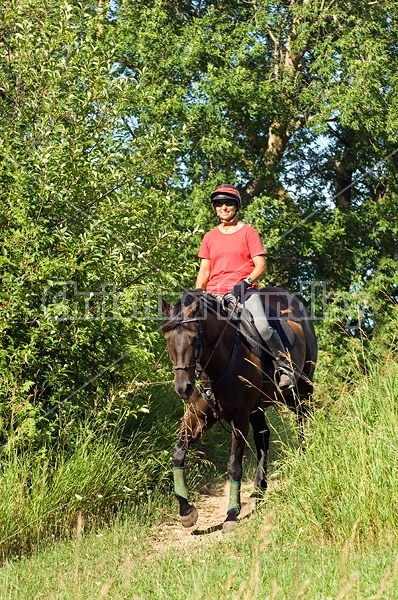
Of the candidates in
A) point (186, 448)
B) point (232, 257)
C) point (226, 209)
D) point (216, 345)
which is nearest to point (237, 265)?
point (232, 257)

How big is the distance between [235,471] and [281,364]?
4.36 ft

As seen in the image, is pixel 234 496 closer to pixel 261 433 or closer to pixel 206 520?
pixel 206 520

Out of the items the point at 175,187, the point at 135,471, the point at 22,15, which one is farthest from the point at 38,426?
the point at 175,187

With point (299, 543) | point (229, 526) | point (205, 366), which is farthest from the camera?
point (229, 526)

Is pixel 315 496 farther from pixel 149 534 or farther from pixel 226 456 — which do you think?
pixel 226 456

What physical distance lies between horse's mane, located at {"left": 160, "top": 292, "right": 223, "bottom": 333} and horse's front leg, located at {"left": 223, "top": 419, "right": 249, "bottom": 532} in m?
1.25

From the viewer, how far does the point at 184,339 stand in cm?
714

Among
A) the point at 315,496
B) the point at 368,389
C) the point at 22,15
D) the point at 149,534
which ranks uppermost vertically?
the point at 22,15

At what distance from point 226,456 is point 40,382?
3.68m

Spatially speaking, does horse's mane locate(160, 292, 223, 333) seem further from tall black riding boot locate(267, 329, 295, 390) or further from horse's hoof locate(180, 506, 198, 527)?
horse's hoof locate(180, 506, 198, 527)

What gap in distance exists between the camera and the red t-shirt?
8.52m

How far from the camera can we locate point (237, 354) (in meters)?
8.15

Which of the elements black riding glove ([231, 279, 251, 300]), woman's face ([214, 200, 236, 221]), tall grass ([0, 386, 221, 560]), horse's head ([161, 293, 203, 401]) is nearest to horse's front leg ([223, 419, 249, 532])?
tall grass ([0, 386, 221, 560])

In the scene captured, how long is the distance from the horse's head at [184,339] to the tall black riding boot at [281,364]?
1.44 metres
